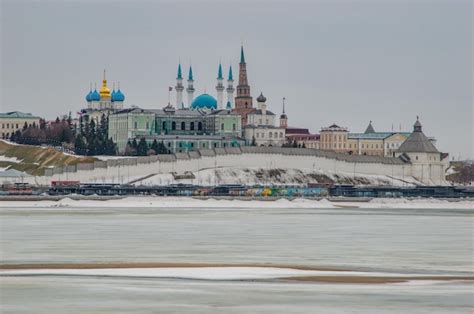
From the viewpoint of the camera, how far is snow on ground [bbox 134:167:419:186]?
428 ft

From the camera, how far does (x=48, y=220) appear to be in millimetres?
65000

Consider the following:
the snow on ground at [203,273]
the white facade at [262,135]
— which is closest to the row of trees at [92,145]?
the white facade at [262,135]

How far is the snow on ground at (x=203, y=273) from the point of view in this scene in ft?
120

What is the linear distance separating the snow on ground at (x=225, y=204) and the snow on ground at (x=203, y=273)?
4715 centimetres

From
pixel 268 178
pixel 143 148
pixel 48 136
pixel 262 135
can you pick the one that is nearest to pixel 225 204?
pixel 268 178

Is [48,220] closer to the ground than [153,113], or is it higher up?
closer to the ground

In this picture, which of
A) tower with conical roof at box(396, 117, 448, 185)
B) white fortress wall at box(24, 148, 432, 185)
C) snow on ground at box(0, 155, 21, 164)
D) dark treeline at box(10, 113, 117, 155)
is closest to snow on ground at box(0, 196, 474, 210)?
white fortress wall at box(24, 148, 432, 185)

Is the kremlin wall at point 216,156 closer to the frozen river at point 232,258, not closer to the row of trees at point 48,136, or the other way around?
the row of trees at point 48,136

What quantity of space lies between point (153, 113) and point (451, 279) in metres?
149

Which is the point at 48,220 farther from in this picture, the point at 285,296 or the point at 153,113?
the point at 153,113

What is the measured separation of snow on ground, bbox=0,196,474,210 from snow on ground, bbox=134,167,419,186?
29.5 meters

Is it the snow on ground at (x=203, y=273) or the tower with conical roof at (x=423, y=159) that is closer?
the snow on ground at (x=203, y=273)

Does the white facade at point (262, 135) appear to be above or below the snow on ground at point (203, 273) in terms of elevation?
above

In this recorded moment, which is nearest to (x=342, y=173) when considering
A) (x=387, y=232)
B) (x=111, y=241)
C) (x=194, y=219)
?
(x=194, y=219)
